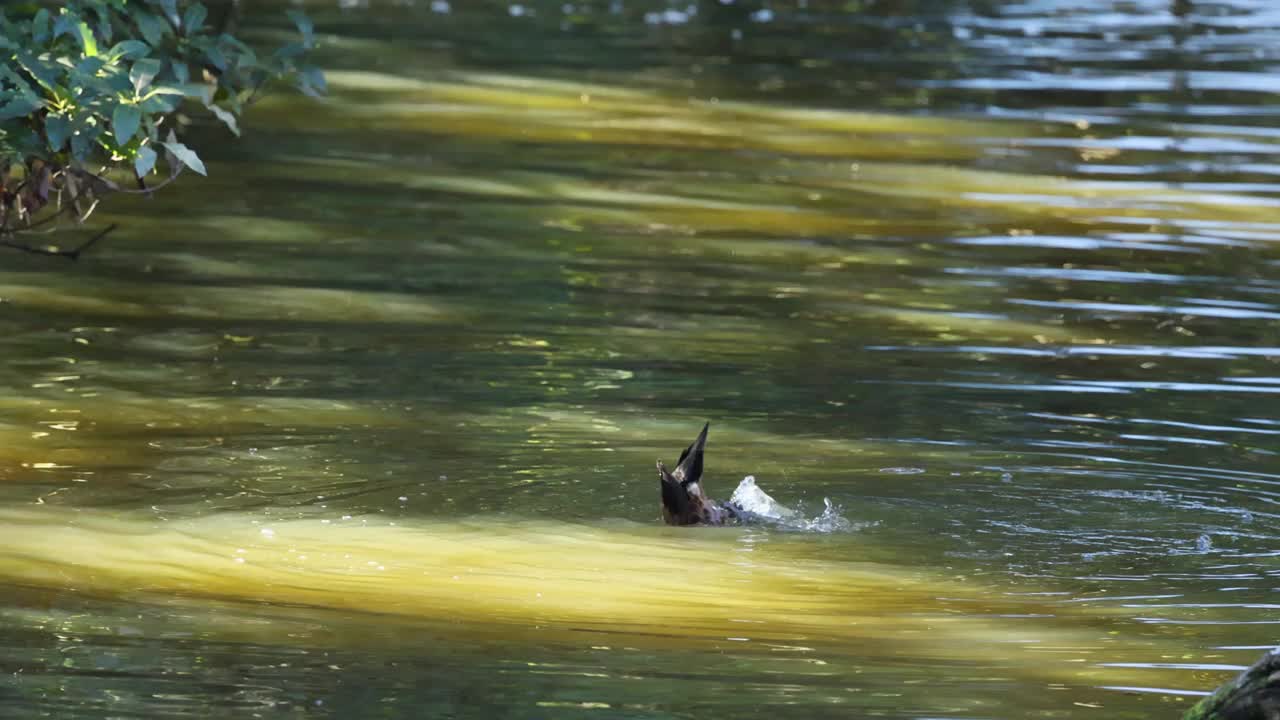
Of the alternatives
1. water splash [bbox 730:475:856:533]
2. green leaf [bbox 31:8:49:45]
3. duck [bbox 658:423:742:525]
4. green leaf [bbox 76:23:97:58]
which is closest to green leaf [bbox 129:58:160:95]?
green leaf [bbox 76:23:97:58]

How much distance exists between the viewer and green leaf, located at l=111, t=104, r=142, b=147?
547 cm

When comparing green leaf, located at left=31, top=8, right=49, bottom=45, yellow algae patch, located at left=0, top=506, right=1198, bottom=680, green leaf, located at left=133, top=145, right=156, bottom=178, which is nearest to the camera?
yellow algae patch, located at left=0, top=506, right=1198, bottom=680

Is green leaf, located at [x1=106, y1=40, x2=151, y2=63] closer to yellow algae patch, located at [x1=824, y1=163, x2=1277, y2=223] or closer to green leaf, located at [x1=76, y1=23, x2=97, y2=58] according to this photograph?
green leaf, located at [x1=76, y1=23, x2=97, y2=58]

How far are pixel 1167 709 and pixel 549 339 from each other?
4.04 meters

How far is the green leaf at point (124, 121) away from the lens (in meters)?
5.47

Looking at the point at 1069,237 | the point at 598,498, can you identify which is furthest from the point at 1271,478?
the point at 1069,237

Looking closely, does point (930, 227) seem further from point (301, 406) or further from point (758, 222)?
point (301, 406)

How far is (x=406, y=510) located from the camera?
20.1 ft

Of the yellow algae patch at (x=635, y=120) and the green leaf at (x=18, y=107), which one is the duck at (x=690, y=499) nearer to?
the green leaf at (x=18, y=107)

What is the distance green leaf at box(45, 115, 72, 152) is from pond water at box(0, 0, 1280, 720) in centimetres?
94

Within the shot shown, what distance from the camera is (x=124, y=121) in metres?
5.56

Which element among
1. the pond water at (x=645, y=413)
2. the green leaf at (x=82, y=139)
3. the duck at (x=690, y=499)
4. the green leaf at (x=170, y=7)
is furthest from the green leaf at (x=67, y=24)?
the duck at (x=690, y=499)

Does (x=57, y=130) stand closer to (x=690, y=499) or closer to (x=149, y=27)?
(x=149, y=27)

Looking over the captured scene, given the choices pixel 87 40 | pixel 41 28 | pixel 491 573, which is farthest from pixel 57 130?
pixel 491 573
